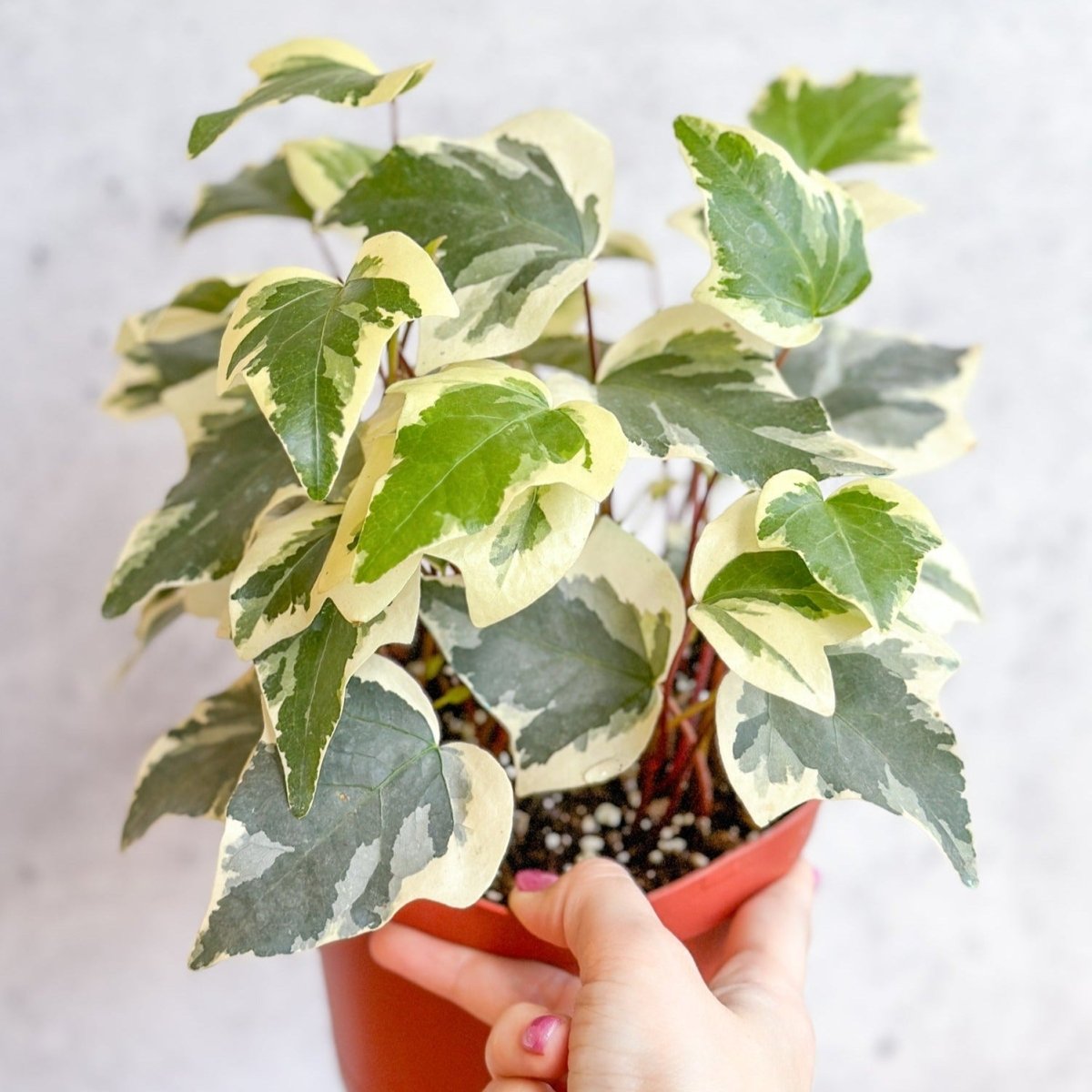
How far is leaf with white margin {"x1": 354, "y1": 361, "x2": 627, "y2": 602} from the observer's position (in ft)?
1.45

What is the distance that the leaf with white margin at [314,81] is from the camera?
1.77ft

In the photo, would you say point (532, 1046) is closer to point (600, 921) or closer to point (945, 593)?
point (600, 921)

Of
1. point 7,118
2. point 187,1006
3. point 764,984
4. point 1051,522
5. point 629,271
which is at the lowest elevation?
point 187,1006

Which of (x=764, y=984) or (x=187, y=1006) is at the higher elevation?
(x=764, y=984)

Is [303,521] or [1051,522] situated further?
[1051,522]

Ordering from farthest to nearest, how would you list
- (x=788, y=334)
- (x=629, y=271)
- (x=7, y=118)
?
(x=629, y=271) < (x=7, y=118) < (x=788, y=334)

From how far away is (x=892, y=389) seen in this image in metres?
0.75

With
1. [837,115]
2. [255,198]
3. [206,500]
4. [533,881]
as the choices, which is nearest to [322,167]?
[255,198]

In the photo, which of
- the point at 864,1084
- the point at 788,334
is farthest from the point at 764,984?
the point at 864,1084

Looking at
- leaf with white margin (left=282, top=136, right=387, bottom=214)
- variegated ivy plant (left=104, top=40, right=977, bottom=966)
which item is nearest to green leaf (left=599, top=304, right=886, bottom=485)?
variegated ivy plant (left=104, top=40, right=977, bottom=966)

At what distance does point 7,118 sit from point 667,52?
0.54 m

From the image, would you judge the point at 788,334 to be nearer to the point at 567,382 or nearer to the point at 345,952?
the point at 567,382

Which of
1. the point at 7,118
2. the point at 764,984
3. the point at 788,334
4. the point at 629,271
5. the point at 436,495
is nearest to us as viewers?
the point at 436,495

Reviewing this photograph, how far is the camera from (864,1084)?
1221 millimetres
